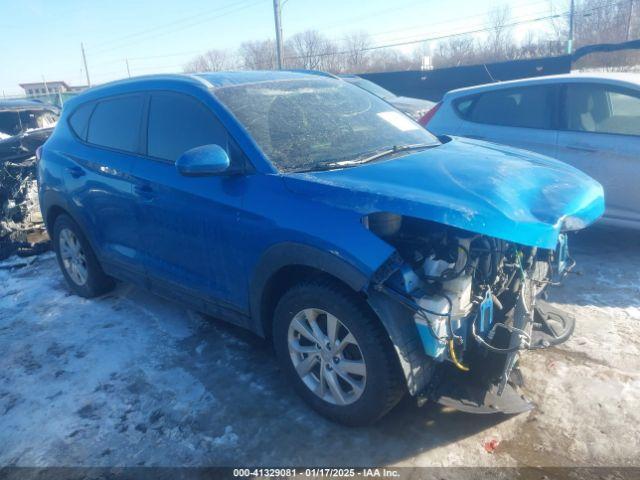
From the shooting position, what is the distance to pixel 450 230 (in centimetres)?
258

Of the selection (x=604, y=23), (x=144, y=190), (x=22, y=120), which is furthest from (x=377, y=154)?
(x=604, y=23)

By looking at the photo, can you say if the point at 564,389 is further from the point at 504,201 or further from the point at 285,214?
the point at 285,214

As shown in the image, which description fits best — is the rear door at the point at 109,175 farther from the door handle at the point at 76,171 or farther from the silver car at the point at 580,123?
the silver car at the point at 580,123

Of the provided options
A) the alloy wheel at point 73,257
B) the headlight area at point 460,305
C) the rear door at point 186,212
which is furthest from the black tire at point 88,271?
the headlight area at point 460,305

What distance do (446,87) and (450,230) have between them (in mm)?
15424

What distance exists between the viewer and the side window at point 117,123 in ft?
12.6

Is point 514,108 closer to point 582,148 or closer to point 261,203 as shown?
point 582,148

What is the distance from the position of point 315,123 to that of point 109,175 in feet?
5.53

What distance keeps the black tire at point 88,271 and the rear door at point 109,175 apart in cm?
24

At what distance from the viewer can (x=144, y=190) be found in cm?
359

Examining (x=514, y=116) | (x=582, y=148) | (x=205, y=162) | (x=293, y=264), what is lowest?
(x=293, y=264)

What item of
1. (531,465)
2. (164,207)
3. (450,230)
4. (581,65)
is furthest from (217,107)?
(581,65)

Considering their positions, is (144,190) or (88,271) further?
(88,271)

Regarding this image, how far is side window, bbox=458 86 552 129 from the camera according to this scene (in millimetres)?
5348
